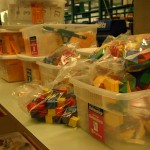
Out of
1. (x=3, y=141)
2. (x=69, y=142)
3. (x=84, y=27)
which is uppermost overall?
(x=84, y=27)

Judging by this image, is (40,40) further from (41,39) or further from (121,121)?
(121,121)

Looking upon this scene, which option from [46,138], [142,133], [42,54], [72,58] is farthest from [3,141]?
[142,133]

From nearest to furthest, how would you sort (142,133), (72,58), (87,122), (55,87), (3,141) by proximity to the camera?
(142,133) → (87,122) → (55,87) → (72,58) → (3,141)

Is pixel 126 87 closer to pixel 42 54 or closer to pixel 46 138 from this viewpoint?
pixel 46 138

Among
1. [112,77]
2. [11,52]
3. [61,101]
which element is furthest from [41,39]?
[112,77]

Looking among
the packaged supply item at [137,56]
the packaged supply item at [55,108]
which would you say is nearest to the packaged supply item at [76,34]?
the packaged supply item at [55,108]

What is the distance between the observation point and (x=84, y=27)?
44.8 inches

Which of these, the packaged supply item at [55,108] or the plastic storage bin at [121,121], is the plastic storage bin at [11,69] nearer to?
the packaged supply item at [55,108]

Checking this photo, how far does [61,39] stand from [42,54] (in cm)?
11

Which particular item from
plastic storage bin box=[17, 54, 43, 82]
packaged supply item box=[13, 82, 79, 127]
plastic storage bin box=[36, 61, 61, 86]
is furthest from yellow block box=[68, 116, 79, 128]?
plastic storage bin box=[17, 54, 43, 82]

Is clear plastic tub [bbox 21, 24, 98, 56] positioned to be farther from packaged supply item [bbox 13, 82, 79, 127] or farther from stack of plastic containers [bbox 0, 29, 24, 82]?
packaged supply item [bbox 13, 82, 79, 127]

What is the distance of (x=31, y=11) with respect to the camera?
4.28 feet

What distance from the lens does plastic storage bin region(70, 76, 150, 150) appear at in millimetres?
478

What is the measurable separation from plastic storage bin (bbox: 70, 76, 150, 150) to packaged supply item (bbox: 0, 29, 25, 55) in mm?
752
